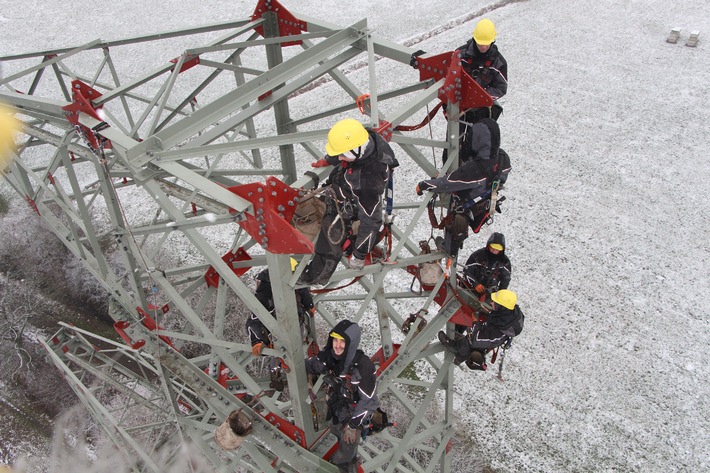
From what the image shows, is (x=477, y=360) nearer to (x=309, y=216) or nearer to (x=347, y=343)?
(x=347, y=343)

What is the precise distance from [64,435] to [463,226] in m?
13.7

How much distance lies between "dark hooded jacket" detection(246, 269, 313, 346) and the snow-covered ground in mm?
7529

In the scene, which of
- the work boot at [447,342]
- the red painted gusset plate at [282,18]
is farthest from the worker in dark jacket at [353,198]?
the red painted gusset plate at [282,18]

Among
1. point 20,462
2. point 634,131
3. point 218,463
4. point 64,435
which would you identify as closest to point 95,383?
point 64,435

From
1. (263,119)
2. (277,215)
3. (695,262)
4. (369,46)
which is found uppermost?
(369,46)

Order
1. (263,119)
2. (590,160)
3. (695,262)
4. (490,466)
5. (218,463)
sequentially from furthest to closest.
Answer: (263,119)
(590,160)
(695,262)
(490,466)
(218,463)

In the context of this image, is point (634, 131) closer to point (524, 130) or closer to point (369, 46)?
point (524, 130)

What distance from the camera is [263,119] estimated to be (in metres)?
26.5

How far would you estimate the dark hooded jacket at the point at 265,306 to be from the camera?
35.0 ft

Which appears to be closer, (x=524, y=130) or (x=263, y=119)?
(x=524, y=130)

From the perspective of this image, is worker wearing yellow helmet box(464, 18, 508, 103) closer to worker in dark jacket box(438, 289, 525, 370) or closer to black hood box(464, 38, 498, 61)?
black hood box(464, 38, 498, 61)

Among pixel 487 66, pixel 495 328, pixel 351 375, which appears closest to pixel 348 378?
pixel 351 375

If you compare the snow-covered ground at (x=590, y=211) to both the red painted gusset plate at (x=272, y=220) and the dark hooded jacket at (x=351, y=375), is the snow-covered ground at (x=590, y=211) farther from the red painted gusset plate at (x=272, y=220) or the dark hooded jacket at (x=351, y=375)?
the red painted gusset plate at (x=272, y=220)

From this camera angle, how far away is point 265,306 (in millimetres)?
10859
